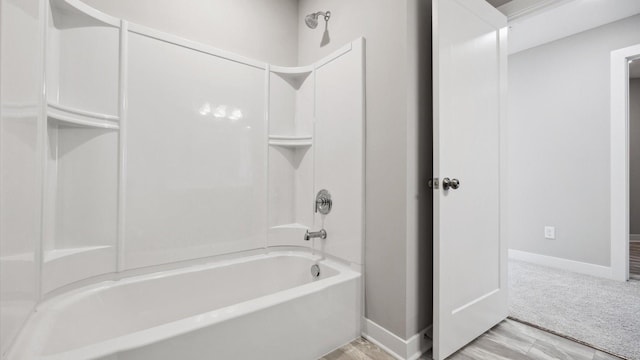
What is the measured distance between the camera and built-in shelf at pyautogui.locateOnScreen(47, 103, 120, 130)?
1.25 meters

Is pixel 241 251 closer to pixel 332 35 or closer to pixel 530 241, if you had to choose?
pixel 332 35

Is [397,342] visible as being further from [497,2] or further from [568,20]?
[568,20]

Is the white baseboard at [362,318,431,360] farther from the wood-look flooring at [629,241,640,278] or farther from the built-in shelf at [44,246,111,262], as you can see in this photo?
the wood-look flooring at [629,241,640,278]

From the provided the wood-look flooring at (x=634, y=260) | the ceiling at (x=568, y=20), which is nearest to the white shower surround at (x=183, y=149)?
the ceiling at (x=568, y=20)

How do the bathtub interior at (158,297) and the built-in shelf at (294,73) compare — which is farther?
the built-in shelf at (294,73)

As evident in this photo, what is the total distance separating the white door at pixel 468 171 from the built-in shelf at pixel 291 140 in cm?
103

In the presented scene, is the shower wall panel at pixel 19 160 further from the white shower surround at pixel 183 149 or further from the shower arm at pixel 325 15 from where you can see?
the shower arm at pixel 325 15

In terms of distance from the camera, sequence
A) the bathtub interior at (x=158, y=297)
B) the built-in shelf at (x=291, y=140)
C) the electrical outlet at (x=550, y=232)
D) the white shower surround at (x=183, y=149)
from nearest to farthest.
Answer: the bathtub interior at (x=158, y=297)
the white shower surround at (x=183, y=149)
the built-in shelf at (x=291, y=140)
the electrical outlet at (x=550, y=232)

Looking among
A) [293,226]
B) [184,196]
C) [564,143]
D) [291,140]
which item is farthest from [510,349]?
[564,143]

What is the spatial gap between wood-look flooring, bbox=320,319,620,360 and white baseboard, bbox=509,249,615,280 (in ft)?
5.09

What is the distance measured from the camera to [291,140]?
214 cm

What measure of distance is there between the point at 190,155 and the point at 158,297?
873 millimetres

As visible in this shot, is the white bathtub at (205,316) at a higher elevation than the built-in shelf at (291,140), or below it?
below

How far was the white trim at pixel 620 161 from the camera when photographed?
7.73ft
